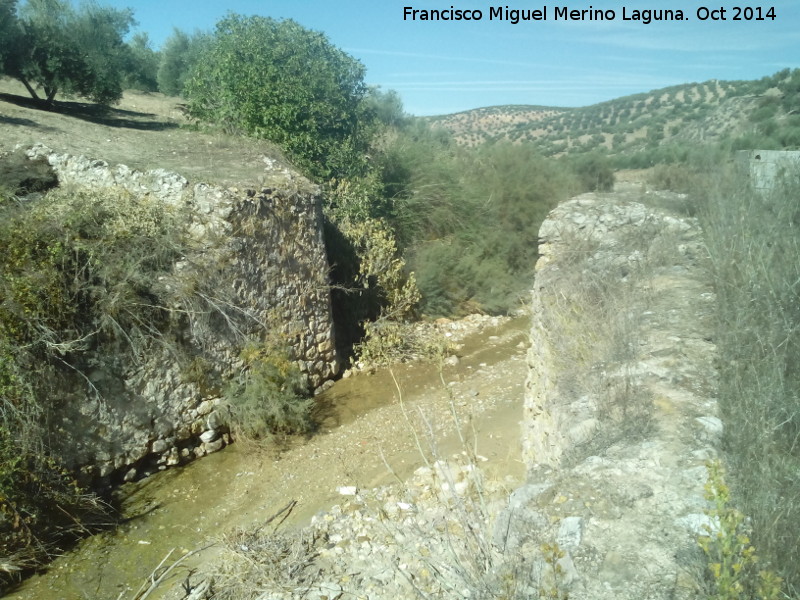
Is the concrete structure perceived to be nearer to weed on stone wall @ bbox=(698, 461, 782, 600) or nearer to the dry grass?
weed on stone wall @ bbox=(698, 461, 782, 600)

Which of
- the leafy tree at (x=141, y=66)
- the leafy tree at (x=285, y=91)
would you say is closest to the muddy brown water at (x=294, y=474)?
the leafy tree at (x=285, y=91)

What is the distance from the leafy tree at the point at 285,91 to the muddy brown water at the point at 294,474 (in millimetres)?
4471

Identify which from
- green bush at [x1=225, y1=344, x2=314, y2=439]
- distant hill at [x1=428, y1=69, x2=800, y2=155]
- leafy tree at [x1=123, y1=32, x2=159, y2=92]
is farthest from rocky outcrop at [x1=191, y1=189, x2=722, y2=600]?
leafy tree at [x1=123, y1=32, x2=159, y2=92]

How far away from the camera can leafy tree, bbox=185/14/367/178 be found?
10.4m

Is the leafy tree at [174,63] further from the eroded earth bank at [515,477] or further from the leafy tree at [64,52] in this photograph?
the eroded earth bank at [515,477]

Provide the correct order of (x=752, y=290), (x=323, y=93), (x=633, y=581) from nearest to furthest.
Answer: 1. (x=633, y=581)
2. (x=752, y=290)
3. (x=323, y=93)

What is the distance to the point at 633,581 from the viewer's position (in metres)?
2.28

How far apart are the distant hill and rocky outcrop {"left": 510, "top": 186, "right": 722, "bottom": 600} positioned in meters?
2.47

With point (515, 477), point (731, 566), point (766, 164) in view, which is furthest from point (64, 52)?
point (731, 566)

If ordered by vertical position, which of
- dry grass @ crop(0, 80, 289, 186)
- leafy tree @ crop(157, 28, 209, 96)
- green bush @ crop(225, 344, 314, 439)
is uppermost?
leafy tree @ crop(157, 28, 209, 96)

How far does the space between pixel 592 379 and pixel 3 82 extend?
15766 millimetres

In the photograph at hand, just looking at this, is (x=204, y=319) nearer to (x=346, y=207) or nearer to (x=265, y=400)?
(x=265, y=400)

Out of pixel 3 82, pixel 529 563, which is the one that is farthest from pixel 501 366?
pixel 3 82

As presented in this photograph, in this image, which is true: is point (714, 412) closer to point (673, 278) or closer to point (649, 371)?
point (649, 371)
